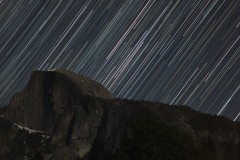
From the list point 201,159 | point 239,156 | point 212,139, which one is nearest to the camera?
point 201,159

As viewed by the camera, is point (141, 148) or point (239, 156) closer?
point (141, 148)

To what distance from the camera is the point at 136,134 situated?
50.0 m

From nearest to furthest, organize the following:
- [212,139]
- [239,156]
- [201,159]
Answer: [201,159], [239,156], [212,139]

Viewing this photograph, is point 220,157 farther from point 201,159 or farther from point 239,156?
point 201,159

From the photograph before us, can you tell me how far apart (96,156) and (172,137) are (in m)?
122

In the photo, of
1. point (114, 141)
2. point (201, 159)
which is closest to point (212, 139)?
point (114, 141)

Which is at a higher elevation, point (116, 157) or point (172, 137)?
point (172, 137)

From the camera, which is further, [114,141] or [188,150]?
[114,141]

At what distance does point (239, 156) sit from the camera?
183875 millimetres

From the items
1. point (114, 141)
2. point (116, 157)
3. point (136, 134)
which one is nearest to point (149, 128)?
point (136, 134)

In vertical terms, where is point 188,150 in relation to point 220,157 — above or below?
above

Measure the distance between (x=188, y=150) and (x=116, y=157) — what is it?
9305 mm

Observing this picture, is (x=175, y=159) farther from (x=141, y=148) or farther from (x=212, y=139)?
(x=212, y=139)

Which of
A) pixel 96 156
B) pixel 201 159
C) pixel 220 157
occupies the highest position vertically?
pixel 201 159
